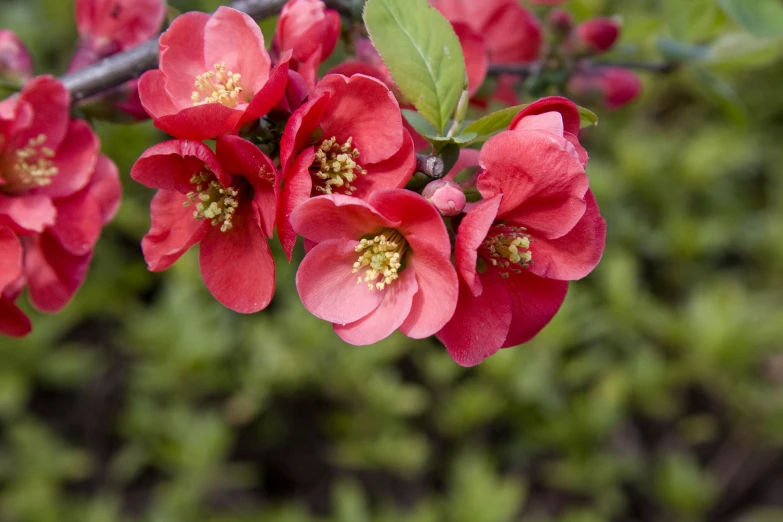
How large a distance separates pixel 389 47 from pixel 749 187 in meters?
2.45

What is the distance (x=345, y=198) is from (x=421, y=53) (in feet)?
0.53

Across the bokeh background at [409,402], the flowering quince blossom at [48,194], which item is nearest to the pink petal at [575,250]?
the flowering quince blossom at [48,194]

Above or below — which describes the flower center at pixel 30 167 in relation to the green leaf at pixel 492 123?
below

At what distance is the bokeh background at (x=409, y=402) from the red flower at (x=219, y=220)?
1.02 metres

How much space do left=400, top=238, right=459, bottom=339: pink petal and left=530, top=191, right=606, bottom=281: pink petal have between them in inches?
3.1

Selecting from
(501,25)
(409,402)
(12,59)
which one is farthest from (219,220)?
(409,402)

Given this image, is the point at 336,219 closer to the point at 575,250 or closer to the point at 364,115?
the point at 364,115

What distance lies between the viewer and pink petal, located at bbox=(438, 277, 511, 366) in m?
0.52

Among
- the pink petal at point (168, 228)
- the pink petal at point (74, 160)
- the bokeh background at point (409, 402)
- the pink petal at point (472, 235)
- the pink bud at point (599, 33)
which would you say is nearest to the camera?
the pink petal at point (472, 235)

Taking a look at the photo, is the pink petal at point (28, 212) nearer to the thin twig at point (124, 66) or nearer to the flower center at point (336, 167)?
the thin twig at point (124, 66)

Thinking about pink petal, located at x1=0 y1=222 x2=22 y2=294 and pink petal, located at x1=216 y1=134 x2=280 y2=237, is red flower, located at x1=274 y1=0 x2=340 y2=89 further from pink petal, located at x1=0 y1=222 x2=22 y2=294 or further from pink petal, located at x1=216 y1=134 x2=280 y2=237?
pink petal, located at x1=0 y1=222 x2=22 y2=294

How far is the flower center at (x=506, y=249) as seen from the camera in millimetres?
515

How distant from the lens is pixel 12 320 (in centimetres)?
61

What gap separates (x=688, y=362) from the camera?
1853mm
